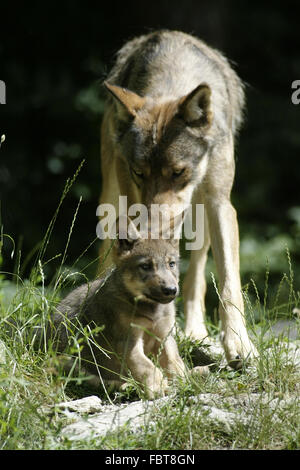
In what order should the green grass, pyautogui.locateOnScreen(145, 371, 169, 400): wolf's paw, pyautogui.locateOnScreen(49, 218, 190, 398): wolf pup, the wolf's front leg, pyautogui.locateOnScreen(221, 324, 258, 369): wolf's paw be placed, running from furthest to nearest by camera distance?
1. the wolf's front leg
2. pyautogui.locateOnScreen(221, 324, 258, 369): wolf's paw
3. pyautogui.locateOnScreen(49, 218, 190, 398): wolf pup
4. pyautogui.locateOnScreen(145, 371, 169, 400): wolf's paw
5. the green grass

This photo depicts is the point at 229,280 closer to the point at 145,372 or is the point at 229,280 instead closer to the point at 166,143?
the point at 166,143

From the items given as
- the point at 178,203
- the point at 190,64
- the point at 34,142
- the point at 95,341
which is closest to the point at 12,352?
the point at 95,341

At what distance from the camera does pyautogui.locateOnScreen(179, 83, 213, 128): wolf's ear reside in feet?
18.1

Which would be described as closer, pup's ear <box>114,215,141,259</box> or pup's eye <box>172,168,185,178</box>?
pup's ear <box>114,215,141,259</box>

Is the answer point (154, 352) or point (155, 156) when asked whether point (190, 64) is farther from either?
point (154, 352)

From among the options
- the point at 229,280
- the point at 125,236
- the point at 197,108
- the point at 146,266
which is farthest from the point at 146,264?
the point at 197,108

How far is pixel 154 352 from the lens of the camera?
15.8ft

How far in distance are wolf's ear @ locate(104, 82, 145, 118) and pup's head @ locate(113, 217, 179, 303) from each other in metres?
1.36

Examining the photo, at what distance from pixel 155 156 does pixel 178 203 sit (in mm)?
395

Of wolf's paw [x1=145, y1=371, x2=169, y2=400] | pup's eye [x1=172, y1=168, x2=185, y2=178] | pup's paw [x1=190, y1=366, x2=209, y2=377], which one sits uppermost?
pup's eye [x1=172, y1=168, x2=185, y2=178]

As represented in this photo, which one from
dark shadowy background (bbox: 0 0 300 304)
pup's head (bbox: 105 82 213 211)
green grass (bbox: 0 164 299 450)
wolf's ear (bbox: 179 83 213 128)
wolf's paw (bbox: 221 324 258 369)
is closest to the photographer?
green grass (bbox: 0 164 299 450)

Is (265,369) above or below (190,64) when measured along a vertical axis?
below

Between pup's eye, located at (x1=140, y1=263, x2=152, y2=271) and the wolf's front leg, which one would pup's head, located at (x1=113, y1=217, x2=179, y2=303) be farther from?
the wolf's front leg

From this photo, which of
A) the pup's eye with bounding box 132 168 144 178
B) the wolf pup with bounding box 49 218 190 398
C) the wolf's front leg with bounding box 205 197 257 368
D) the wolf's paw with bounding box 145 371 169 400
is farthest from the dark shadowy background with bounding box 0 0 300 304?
the wolf's paw with bounding box 145 371 169 400
